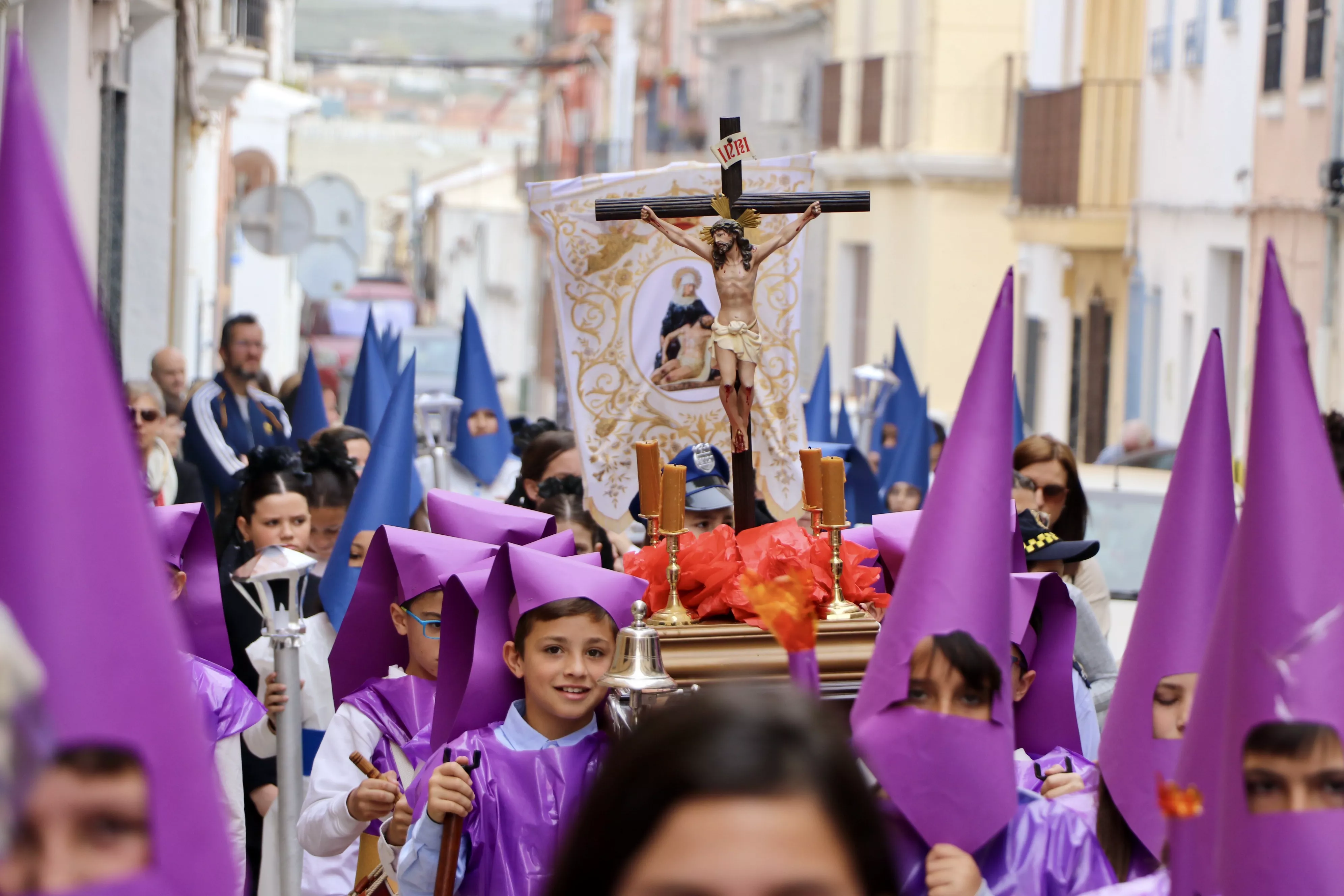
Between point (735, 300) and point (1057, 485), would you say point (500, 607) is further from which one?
point (1057, 485)

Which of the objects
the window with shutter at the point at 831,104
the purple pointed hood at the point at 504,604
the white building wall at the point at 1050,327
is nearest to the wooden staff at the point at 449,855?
the purple pointed hood at the point at 504,604

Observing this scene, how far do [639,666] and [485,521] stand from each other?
118 centimetres

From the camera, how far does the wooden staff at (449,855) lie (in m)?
3.69

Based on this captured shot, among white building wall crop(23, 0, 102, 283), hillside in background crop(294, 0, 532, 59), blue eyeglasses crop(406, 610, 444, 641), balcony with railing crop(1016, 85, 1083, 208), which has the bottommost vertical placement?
blue eyeglasses crop(406, 610, 444, 641)

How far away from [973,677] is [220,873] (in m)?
1.22

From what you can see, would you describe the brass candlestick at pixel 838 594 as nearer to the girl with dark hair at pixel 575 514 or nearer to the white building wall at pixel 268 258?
the girl with dark hair at pixel 575 514

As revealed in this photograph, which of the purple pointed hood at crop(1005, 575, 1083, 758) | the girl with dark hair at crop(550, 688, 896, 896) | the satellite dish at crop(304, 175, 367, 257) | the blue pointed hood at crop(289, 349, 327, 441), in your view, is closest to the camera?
the girl with dark hair at crop(550, 688, 896, 896)

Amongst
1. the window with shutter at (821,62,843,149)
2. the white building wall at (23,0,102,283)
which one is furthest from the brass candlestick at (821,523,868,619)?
the window with shutter at (821,62,843,149)

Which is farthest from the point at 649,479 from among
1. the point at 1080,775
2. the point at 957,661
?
the point at 957,661

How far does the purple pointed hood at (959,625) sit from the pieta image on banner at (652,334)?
3.17 m

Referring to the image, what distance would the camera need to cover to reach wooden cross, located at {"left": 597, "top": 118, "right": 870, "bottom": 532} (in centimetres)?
479

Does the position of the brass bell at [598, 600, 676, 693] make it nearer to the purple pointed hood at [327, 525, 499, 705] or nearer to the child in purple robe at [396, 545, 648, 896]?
the child in purple robe at [396, 545, 648, 896]

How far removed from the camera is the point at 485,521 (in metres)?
4.77

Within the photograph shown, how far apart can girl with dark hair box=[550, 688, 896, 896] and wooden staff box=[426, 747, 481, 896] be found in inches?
80.4
